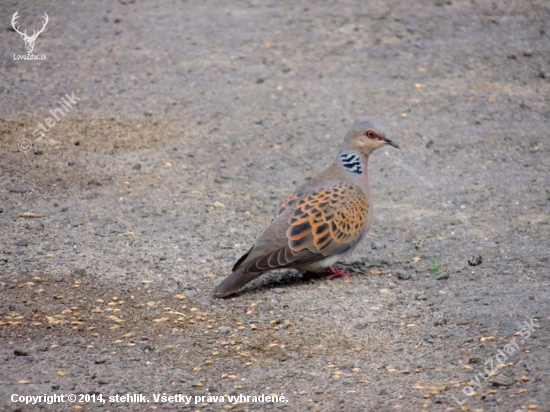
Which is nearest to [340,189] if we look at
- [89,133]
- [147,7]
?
[89,133]

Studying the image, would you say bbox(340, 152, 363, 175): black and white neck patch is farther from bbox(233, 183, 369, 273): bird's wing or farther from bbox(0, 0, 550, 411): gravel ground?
bbox(0, 0, 550, 411): gravel ground

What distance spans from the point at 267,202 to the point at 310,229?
138 cm

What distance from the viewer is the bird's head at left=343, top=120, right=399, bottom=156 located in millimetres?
6477

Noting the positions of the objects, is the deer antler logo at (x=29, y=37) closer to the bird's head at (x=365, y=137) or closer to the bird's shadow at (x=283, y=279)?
the bird's head at (x=365, y=137)

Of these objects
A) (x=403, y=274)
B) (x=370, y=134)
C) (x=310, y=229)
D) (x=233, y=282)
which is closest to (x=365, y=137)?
(x=370, y=134)

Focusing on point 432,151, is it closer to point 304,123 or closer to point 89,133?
point 304,123

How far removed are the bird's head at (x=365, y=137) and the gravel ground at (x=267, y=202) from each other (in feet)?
2.53

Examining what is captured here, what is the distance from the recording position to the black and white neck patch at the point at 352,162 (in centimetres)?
640

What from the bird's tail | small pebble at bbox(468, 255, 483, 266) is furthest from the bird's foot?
small pebble at bbox(468, 255, 483, 266)

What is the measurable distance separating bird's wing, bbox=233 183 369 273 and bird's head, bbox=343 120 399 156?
1.36 ft

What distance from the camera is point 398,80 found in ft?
31.1

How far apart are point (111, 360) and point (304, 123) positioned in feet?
14.0

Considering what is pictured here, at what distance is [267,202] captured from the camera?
7.25 meters

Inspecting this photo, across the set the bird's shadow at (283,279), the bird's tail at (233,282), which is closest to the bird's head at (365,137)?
the bird's shadow at (283,279)
